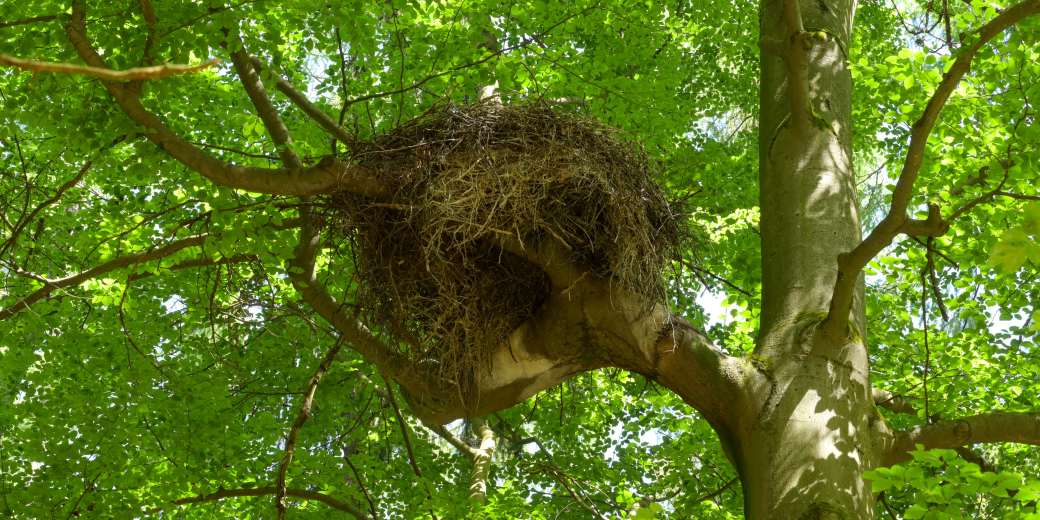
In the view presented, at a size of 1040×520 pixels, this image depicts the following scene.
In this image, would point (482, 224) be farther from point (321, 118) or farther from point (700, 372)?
point (321, 118)

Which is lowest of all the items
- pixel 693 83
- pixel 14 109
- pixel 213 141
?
pixel 14 109

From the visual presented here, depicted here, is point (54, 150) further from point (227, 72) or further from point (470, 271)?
point (470, 271)

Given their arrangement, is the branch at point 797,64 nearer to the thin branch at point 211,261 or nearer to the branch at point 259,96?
the branch at point 259,96

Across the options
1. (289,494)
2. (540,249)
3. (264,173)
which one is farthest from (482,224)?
(289,494)

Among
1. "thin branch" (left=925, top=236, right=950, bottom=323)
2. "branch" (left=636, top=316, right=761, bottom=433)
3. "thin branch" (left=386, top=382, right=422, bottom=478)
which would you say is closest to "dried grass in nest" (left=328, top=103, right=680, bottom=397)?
"branch" (left=636, top=316, right=761, bottom=433)

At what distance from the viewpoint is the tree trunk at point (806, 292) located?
3.38 metres

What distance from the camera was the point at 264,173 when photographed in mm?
3740

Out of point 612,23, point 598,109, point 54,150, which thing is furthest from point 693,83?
point 54,150

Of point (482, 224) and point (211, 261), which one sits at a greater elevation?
point (211, 261)

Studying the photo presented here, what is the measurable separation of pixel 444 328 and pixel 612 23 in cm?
564

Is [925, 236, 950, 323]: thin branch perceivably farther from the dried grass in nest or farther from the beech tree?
the dried grass in nest

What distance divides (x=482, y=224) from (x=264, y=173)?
0.87 metres

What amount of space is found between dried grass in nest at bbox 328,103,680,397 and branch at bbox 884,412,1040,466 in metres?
1.07

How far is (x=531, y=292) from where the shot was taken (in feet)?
13.0
